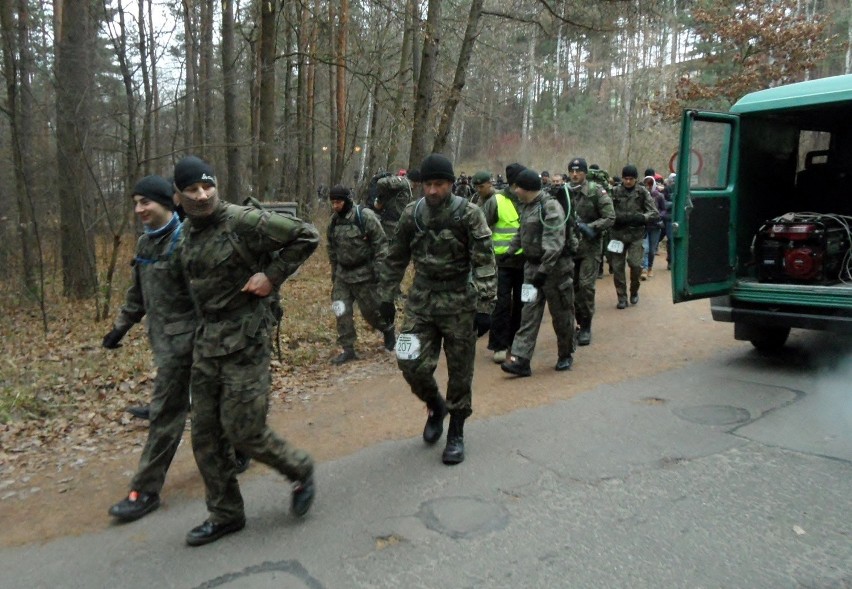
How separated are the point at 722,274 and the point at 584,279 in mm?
1809

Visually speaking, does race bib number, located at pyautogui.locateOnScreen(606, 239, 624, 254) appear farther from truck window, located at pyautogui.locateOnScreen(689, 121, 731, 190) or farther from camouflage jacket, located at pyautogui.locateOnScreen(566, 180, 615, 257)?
truck window, located at pyautogui.locateOnScreen(689, 121, 731, 190)

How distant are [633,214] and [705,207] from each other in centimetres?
353

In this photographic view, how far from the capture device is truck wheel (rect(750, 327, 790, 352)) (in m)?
7.27

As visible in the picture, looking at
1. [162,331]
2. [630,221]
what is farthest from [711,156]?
[162,331]

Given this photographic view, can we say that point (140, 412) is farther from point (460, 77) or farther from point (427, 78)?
point (460, 77)

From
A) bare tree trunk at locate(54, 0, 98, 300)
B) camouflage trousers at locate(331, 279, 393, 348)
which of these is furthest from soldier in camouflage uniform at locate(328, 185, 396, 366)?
bare tree trunk at locate(54, 0, 98, 300)

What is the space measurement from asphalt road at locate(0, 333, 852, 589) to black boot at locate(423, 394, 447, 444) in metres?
0.11

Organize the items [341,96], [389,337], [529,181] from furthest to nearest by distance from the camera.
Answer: [341,96] < [389,337] < [529,181]

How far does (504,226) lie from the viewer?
286 inches

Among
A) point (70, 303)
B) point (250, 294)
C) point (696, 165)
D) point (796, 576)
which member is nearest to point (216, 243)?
point (250, 294)

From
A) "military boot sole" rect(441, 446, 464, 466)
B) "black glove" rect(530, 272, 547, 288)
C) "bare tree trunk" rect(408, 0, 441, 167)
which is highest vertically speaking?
"bare tree trunk" rect(408, 0, 441, 167)

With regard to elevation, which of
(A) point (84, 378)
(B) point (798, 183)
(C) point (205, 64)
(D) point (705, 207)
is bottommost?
(A) point (84, 378)

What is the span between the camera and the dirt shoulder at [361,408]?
4.36 metres

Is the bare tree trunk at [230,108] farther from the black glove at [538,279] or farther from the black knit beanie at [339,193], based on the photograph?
the black glove at [538,279]
